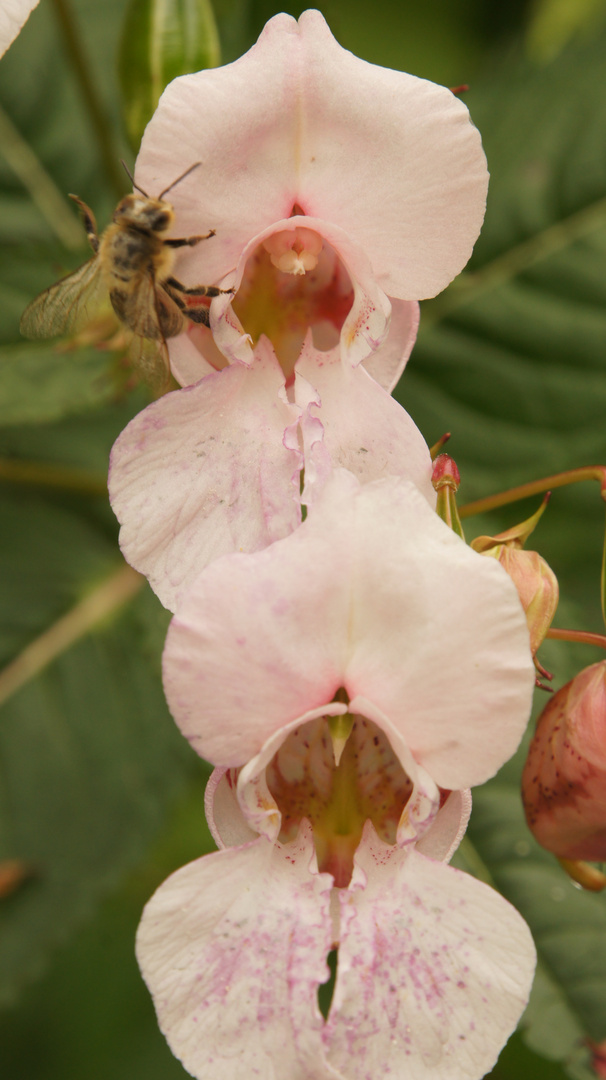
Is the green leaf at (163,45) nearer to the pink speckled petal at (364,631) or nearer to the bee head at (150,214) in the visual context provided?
the bee head at (150,214)

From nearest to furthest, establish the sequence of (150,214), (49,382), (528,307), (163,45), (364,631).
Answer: (364,631), (150,214), (163,45), (49,382), (528,307)

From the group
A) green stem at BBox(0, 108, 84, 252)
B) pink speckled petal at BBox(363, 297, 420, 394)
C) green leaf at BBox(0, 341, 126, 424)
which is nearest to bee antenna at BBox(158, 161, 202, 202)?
pink speckled petal at BBox(363, 297, 420, 394)

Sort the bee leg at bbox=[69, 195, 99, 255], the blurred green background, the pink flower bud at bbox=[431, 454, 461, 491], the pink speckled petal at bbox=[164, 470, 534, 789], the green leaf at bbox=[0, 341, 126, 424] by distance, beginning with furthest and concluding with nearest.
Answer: the blurred green background → the green leaf at bbox=[0, 341, 126, 424] → the bee leg at bbox=[69, 195, 99, 255] → the pink flower bud at bbox=[431, 454, 461, 491] → the pink speckled petal at bbox=[164, 470, 534, 789]

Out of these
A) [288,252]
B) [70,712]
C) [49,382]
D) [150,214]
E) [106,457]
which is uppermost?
[150,214]

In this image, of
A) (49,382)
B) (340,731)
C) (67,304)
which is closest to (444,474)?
(340,731)

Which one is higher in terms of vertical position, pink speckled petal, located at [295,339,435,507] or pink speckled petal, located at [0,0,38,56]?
pink speckled petal, located at [0,0,38,56]

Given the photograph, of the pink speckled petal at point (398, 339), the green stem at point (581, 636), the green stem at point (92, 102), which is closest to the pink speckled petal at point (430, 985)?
the green stem at point (581, 636)

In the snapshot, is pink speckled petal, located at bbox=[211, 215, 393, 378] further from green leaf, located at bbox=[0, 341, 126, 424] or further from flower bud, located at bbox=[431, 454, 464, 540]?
green leaf, located at bbox=[0, 341, 126, 424]

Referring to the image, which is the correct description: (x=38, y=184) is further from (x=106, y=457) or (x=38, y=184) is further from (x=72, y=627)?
(x=72, y=627)
